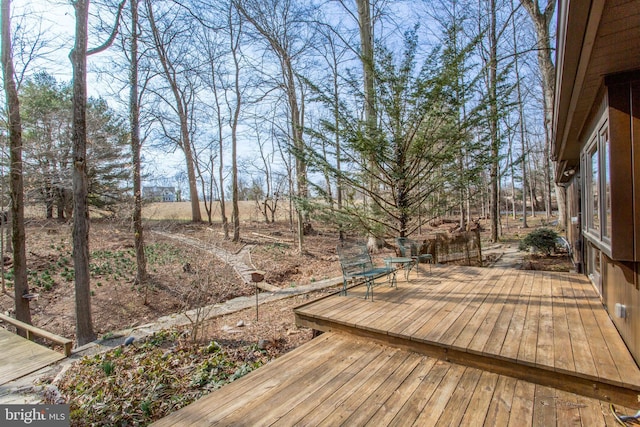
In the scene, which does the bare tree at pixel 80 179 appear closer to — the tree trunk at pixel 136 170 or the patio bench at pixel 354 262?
the tree trunk at pixel 136 170

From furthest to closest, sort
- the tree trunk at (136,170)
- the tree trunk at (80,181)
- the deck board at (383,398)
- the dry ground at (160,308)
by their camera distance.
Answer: the tree trunk at (136,170), the tree trunk at (80,181), the dry ground at (160,308), the deck board at (383,398)

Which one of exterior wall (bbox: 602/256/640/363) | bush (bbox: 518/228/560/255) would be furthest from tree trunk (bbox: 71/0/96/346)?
bush (bbox: 518/228/560/255)

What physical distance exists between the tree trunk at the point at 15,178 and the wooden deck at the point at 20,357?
0.91 m

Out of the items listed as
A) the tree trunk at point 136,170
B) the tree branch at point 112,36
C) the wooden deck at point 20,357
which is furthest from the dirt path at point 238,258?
the tree branch at point 112,36

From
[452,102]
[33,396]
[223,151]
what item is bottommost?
[33,396]

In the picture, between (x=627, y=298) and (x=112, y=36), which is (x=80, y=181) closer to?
(x=112, y=36)

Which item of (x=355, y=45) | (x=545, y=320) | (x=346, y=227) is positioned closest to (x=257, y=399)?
(x=545, y=320)

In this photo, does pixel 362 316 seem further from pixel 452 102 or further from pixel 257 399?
pixel 452 102

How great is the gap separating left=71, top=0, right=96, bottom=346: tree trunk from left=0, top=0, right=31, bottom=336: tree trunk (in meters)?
1.86

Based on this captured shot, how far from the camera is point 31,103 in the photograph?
1143 cm

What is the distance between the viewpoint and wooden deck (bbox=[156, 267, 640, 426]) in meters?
2.05

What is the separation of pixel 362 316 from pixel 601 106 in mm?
3085

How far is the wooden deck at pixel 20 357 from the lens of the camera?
436 cm

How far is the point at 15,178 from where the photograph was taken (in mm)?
6355
